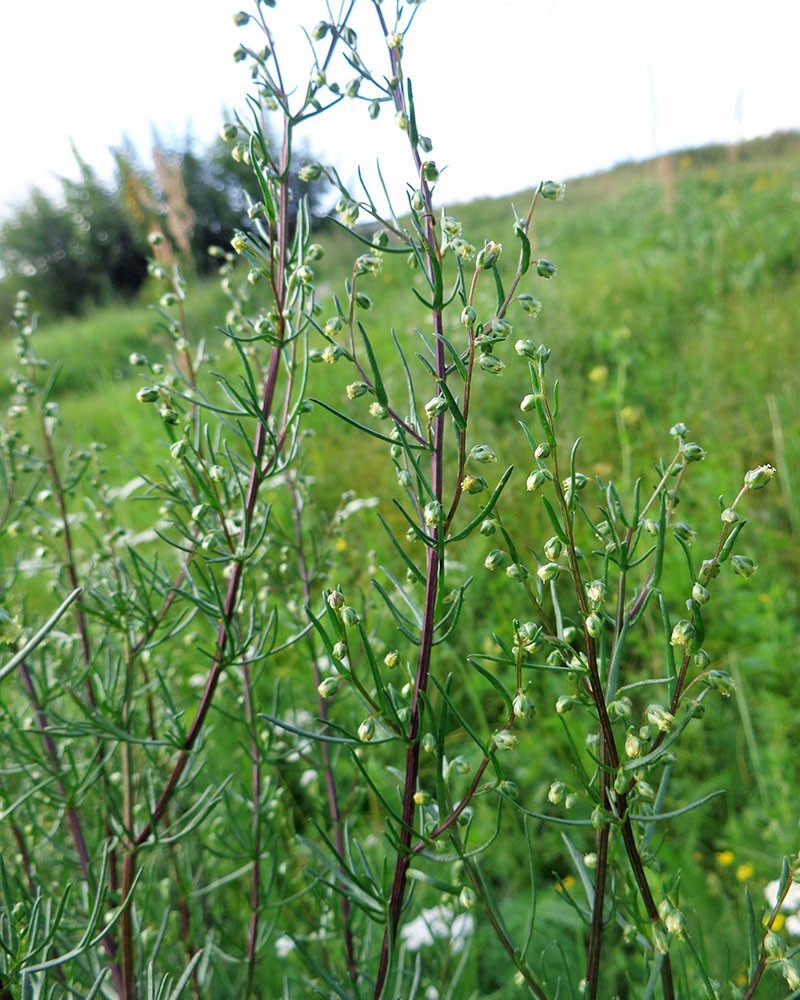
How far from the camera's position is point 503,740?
735 mm

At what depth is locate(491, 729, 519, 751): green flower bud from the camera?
731 mm

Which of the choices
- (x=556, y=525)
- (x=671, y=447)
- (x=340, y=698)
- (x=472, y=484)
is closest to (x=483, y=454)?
(x=472, y=484)

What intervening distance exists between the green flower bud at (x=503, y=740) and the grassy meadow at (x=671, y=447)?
0.30ft

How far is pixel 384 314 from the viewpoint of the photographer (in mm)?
7047

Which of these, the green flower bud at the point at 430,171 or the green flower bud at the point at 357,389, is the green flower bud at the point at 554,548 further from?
the green flower bud at the point at 430,171

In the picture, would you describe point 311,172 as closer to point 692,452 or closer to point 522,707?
point 692,452

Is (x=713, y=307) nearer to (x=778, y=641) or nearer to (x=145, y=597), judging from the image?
(x=778, y=641)

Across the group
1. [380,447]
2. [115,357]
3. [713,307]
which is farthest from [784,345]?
[115,357]

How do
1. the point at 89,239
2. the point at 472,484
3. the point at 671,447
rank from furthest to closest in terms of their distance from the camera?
1. the point at 89,239
2. the point at 671,447
3. the point at 472,484

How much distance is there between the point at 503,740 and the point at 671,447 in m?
3.00

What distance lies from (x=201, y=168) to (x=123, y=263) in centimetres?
303

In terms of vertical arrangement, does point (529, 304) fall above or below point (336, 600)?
above

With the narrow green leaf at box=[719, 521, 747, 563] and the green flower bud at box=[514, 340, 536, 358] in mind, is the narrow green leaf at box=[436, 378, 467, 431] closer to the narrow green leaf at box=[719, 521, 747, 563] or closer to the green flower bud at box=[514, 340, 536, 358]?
the green flower bud at box=[514, 340, 536, 358]

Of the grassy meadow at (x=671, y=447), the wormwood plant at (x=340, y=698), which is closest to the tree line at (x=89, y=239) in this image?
the grassy meadow at (x=671, y=447)
